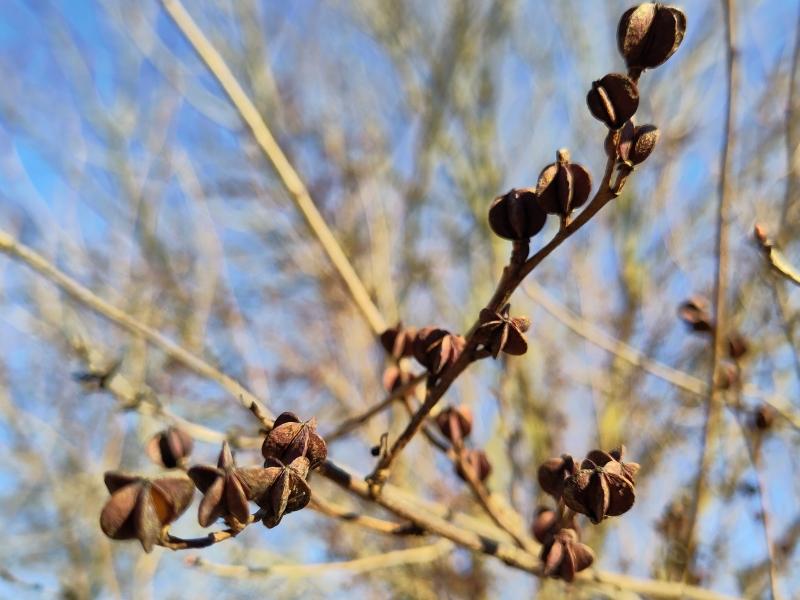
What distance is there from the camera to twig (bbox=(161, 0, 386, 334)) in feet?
3.68

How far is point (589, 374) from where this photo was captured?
2469 mm

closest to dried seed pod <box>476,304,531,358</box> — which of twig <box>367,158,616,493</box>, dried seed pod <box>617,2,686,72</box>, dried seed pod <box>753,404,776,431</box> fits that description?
twig <box>367,158,616,493</box>

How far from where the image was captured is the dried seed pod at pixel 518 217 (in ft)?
1.95

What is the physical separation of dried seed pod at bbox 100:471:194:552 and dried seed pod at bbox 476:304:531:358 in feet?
0.84

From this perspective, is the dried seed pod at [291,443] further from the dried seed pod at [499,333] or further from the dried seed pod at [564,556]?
the dried seed pod at [564,556]

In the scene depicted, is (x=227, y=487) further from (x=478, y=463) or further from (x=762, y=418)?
(x=762, y=418)

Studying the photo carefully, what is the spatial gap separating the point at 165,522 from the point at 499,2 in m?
2.77

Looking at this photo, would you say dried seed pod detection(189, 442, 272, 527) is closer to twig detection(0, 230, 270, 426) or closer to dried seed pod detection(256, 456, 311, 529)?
dried seed pod detection(256, 456, 311, 529)

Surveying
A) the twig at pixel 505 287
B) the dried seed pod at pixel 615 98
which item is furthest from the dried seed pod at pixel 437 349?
the dried seed pod at pixel 615 98

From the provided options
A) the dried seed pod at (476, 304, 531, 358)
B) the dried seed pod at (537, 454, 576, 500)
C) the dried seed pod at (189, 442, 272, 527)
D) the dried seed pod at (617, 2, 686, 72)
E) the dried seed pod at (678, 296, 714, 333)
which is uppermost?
the dried seed pod at (678, 296, 714, 333)

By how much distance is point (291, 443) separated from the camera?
562 millimetres

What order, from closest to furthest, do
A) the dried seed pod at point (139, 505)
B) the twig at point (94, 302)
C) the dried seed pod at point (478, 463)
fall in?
the dried seed pod at point (139, 505), the twig at point (94, 302), the dried seed pod at point (478, 463)

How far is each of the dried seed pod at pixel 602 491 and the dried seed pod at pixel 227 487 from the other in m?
0.24

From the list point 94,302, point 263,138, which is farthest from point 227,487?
point 263,138
